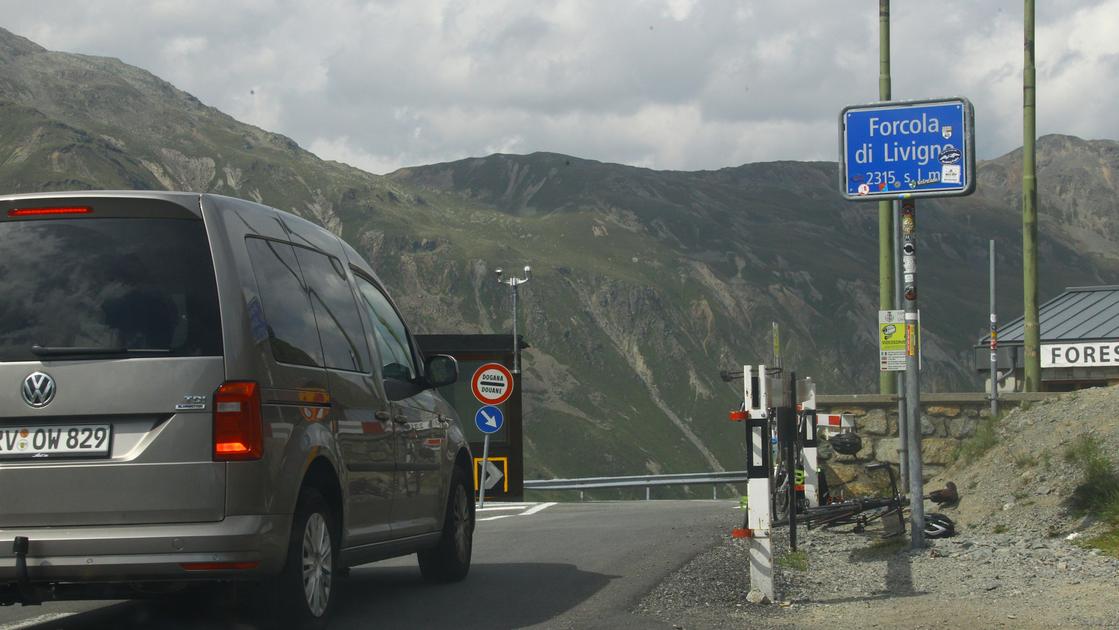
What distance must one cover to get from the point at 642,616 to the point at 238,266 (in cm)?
304

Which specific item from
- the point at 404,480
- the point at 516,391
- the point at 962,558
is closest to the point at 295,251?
the point at 404,480

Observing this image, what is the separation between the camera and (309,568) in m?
7.09

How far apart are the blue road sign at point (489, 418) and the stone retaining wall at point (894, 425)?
31.2ft

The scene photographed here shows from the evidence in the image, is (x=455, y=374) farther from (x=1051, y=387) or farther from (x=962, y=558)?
(x=1051, y=387)

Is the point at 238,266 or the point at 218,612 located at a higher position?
the point at 238,266

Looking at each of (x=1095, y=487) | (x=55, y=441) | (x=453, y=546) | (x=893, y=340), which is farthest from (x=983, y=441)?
(x=55, y=441)

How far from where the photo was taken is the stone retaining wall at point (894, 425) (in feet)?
55.7

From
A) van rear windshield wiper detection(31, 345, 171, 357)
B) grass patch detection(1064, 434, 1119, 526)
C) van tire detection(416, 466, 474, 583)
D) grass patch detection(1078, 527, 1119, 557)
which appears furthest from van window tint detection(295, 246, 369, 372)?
grass patch detection(1064, 434, 1119, 526)

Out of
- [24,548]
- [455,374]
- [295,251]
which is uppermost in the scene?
[295,251]

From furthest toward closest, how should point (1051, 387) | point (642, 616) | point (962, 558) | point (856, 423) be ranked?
1. point (1051, 387)
2. point (856, 423)
3. point (962, 558)
4. point (642, 616)

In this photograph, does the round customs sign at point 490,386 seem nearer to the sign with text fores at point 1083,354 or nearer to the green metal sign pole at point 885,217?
the green metal sign pole at point 885,217

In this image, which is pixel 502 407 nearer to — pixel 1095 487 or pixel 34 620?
pixel 1095 487

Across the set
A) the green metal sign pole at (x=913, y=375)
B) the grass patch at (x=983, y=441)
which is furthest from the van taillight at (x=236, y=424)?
the grass patch at (x=983, y=441)

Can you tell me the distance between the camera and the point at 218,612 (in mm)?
Answer: 8008
